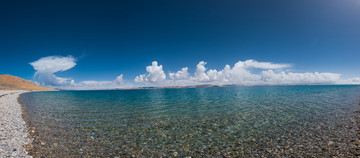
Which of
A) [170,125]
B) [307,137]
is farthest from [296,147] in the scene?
[170,125]

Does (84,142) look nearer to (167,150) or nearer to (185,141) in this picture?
(167,150)

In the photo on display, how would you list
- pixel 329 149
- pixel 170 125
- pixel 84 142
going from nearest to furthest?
pixel 329 149 → pixel 84 142 → pixel 170 125

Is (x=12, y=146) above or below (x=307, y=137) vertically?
above

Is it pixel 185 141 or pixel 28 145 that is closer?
Answer: pixel 28 145

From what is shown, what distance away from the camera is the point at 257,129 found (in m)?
15.0

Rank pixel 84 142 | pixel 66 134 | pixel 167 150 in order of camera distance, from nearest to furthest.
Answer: pixel 167 150 < pixel 84 142 < pixel 66 134

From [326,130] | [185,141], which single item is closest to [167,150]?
[185,141]

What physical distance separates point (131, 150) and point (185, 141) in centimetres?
423

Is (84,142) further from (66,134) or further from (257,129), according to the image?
(257,129)

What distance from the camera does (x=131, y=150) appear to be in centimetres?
1086

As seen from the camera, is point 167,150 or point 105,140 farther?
point 105,140

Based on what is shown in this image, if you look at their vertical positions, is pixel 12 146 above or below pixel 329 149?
above

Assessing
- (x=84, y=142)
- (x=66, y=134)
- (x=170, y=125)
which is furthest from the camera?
(x=170, y=125)

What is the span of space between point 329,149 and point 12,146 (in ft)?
70.6
